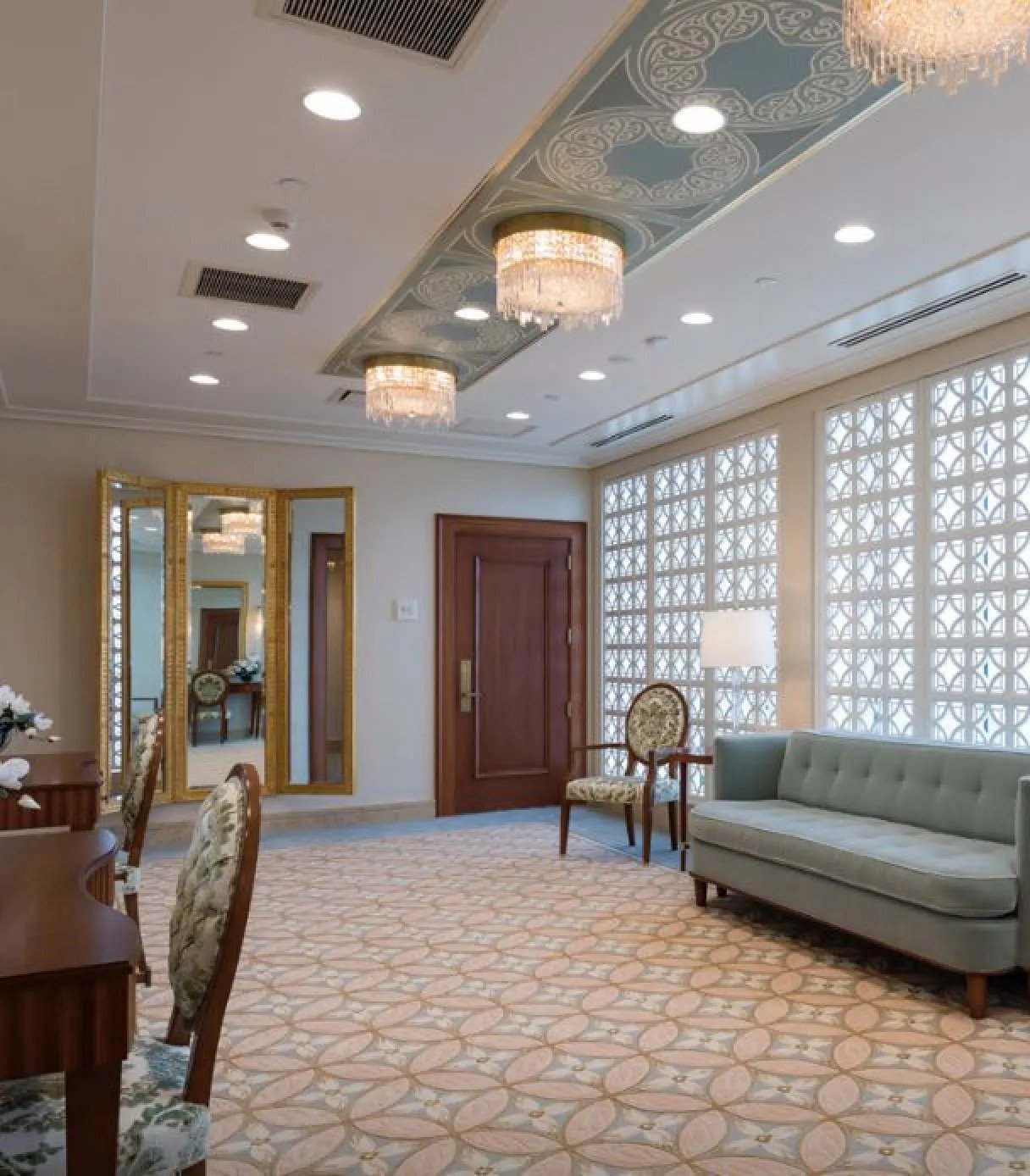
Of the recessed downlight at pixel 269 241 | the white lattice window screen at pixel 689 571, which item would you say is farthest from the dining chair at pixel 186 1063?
the white lattice window screen at pixel 689 571

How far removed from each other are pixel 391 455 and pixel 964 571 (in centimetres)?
419

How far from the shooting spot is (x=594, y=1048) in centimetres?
309

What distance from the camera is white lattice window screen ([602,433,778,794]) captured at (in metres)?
6.10

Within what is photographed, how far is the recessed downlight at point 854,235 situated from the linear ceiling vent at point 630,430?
2748 mm

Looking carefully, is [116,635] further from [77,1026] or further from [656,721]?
[77,1026]

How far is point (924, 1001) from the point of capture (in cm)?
346

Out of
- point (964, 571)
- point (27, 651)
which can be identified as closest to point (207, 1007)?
point (964, 571)

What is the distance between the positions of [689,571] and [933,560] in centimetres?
212

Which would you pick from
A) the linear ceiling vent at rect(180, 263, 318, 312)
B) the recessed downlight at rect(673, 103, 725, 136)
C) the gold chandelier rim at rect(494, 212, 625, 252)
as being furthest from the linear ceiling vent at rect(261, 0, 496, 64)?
the linear ceiling vent at rect(180, 263, 318, 312)

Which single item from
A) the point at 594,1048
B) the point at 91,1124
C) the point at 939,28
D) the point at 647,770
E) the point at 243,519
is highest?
the point at 939,28

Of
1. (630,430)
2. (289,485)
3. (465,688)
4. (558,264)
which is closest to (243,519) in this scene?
(289,485)

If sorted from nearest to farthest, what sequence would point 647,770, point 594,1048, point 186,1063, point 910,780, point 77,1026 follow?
1. point 77,1026
2. point 186,1063
3. point 594,1048
4. point 910,780
5. point 647,770

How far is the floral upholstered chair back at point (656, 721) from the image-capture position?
6.08 metres

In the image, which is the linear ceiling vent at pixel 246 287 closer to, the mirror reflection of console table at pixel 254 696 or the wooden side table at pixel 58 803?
the wooden side table at pixel 58 803
